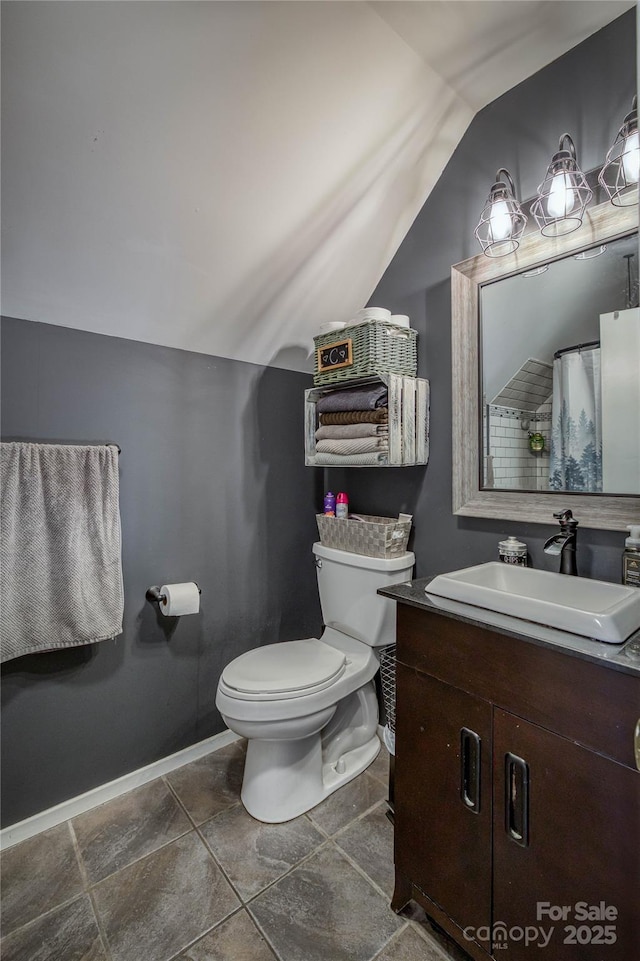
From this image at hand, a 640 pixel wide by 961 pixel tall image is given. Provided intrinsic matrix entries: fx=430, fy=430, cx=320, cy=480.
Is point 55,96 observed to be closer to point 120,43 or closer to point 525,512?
point 120,43

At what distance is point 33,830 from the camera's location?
140 cm

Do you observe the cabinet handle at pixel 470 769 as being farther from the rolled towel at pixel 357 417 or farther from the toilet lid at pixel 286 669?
the rolled towel at pixel 357 417

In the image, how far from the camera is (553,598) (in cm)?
115

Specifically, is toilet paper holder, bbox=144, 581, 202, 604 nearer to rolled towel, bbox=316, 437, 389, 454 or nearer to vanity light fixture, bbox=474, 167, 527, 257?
rolled towel, bbox=316, 437, 389, 454

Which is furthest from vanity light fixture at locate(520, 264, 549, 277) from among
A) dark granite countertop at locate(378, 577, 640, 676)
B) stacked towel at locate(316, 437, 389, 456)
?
dark granite countertop at locate(378, 577, 640, 676)

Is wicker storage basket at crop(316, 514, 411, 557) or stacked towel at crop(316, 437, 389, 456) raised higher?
stacked towel at crop(316, 437, 389, 456)

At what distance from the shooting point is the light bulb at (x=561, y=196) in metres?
1.16

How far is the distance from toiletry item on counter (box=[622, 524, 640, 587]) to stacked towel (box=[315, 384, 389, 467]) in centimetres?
74

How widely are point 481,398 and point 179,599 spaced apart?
4.19 feet

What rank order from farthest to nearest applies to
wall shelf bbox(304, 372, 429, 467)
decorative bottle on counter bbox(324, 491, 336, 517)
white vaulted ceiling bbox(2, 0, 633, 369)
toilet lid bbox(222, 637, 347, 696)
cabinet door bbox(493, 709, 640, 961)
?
1. decorative bottle on counter bbox(324, 491, 336, 517)
2. wall shelf bbox(304, 372, 429, 467)
3. toilet lid bbox(222, 637, 347, 696)
4. white vaulted ceiling bbox(2, 0, 633, 369)
5. cabinet door bbox(493, 709, 640, 961)

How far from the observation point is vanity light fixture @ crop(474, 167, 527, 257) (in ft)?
4.21

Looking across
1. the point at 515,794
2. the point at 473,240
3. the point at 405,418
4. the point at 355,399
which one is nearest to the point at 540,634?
the point at 515,794

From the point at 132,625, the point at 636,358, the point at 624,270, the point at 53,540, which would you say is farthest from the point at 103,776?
the point at 624,270

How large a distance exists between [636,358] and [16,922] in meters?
2.19
